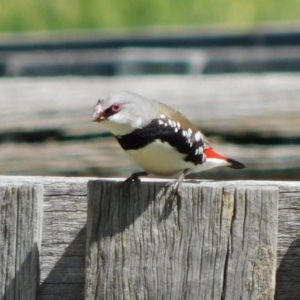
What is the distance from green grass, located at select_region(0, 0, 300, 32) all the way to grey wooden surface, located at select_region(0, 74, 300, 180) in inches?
187

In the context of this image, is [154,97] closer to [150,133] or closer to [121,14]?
[150,133]

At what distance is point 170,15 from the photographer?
9.10 m

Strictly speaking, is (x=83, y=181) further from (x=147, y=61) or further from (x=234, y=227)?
(x=147, y=61)

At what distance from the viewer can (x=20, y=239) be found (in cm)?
265

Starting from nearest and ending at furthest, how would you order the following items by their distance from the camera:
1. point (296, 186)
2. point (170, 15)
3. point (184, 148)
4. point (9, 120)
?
1. point (296, 186)
2. point (184, 148)
3. point (9, 120)
4. point (170, 15)

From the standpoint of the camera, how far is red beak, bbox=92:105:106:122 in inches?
133

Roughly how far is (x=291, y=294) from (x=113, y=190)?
608 millimetres

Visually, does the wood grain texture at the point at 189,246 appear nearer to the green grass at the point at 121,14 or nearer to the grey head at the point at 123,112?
the grey head at the point at 123,112

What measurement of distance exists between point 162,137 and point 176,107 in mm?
801

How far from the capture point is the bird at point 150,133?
3.43 m

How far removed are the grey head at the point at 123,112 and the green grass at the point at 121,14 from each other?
552cm

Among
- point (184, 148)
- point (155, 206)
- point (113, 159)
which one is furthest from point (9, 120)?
point (155, 206)

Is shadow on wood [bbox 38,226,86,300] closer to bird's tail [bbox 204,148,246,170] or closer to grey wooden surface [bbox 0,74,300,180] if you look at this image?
bird's tail [bbox 204,148,246,170]

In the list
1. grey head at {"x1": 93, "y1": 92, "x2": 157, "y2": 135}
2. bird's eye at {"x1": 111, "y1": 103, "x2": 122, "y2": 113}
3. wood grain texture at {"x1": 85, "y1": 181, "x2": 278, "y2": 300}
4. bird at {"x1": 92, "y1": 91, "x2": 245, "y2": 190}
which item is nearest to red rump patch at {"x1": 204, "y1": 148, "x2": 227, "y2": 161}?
bird at {"x1": 92, "y1": 91, "x2": 245, "y2": 190}
